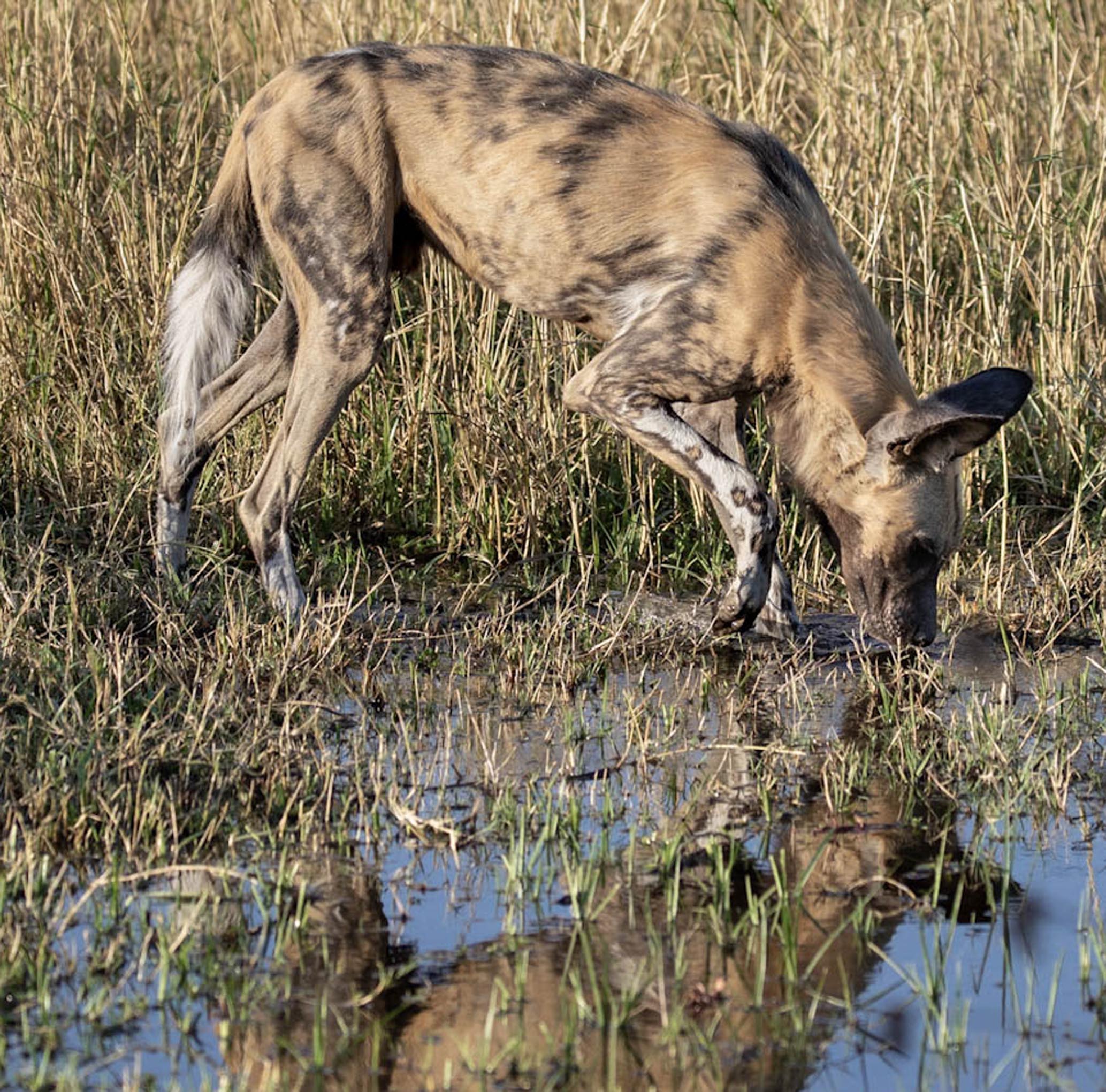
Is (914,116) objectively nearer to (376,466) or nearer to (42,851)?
(376,466)

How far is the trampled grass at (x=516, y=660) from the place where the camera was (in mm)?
2939

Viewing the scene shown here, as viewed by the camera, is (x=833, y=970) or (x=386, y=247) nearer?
(x=833, y=970)

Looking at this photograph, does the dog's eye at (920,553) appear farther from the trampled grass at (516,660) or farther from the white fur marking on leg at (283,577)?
the white fur marking on leg at (283,577)

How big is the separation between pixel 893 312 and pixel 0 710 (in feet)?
11.8

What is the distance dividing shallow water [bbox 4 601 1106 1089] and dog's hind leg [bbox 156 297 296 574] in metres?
1.30

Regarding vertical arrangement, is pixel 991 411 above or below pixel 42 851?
above

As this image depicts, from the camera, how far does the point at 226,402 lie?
562cm

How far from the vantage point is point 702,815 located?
12.5 ft

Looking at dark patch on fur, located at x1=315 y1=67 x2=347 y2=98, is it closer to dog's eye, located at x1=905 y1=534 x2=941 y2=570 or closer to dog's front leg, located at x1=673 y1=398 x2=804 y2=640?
dog's front leg, located at x1=673 y1=398 x2=804 y2=640

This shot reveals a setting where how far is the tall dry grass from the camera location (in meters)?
5.95

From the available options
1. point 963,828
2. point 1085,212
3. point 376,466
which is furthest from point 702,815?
point 1085,212

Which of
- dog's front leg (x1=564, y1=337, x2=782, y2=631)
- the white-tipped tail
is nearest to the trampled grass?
dog's front leg (x1=564, y1=337, x2=782, y2=631)

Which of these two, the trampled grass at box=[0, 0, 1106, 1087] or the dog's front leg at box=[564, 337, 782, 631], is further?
the dog's front leg at box=[564, 337, 782, 631]

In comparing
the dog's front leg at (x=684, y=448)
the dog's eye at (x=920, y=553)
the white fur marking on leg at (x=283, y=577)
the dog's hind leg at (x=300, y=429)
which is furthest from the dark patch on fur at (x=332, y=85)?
the dog's eye at (x=920, y=553)
